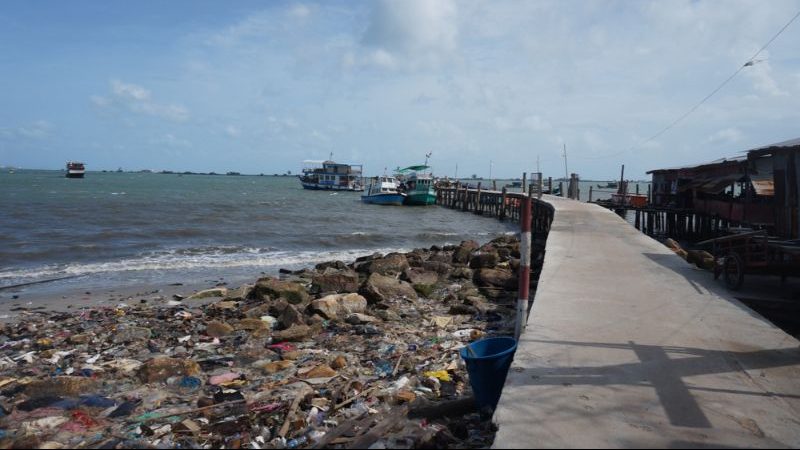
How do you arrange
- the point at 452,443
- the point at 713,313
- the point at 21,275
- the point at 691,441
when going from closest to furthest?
1. the point at 691,441
2. the point at 452,443
3. the point at 713,313
4. the point at 21,275

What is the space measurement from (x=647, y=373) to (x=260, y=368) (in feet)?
14.5

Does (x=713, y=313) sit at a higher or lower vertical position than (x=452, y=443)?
higher

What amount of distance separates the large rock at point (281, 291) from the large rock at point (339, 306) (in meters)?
1.40

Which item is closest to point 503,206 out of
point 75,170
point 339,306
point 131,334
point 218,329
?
point 339,306

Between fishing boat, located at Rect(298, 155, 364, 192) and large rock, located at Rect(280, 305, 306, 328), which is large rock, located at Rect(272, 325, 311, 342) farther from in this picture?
fishing boat, located at Rect(298, 155, 364, 192)

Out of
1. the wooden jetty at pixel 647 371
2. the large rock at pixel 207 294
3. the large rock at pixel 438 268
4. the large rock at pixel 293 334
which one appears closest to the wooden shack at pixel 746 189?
the wooden jetty at pixel 647 371

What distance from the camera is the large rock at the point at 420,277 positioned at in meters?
12.2

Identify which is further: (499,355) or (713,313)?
(713,313)

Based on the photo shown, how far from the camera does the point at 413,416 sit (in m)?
4.26

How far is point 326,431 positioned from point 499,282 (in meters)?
7.79

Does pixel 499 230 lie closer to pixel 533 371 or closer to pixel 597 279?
pixel 597 279

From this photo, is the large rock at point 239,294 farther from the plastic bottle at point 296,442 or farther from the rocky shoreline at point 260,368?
the plastic bottle at point 296,442

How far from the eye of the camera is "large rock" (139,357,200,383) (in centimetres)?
624

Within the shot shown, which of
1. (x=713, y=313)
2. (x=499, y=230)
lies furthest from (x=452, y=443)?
(x=499, y=230)
